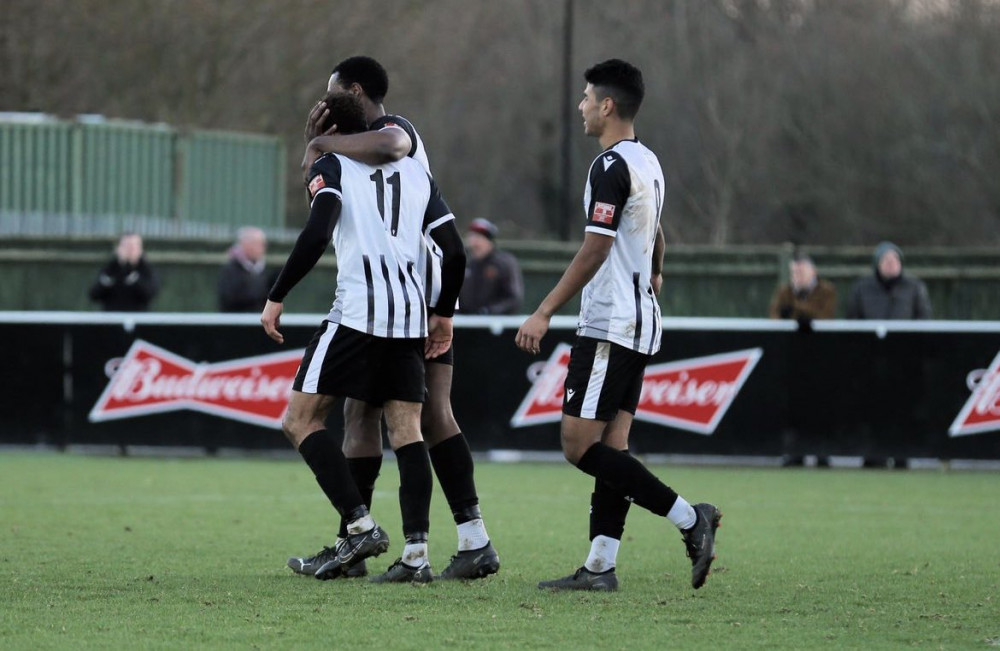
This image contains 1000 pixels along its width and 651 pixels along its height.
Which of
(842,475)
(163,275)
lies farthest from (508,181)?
(842,475)

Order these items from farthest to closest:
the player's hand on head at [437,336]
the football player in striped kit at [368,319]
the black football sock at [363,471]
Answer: the black football sock at [363,471] → the player's hand on head at [437,336] → the football player in striped kit at [368,319]

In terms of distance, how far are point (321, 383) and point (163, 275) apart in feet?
49.0

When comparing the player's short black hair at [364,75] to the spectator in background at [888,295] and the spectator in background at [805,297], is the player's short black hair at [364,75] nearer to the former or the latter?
the spectator in background at [805,297]

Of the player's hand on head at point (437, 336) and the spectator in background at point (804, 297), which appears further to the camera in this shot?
the spectator in background at point (804, 297)

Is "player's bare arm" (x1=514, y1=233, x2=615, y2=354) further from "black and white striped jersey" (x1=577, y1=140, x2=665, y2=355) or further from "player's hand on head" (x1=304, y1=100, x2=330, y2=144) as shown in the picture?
"player's hand on head" (x1=304, y1=100, x2=330, y2=144)

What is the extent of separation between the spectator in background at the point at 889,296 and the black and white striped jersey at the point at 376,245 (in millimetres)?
9256

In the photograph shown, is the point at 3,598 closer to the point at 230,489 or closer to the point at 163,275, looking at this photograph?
the point at 230,489

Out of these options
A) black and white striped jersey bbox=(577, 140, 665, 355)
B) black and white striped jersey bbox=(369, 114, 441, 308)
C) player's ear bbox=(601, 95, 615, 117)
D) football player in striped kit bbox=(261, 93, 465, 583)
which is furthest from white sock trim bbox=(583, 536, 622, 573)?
player's ear bbox=(601, 95, 615, 117)

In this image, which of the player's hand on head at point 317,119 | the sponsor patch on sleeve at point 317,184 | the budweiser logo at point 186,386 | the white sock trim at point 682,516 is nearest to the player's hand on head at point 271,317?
the sponsor patch on sleeve at point 317,184

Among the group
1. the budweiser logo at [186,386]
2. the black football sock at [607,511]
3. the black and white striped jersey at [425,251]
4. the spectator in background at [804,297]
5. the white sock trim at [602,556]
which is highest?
the black and white striped jersey at [425,251]

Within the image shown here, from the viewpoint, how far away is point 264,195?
2903 cm


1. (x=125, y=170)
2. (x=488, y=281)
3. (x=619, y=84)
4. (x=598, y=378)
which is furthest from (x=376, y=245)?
(x=125, y=170)

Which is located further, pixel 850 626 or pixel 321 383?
pixel 321 383

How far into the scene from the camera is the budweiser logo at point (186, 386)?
1501 centimetres
